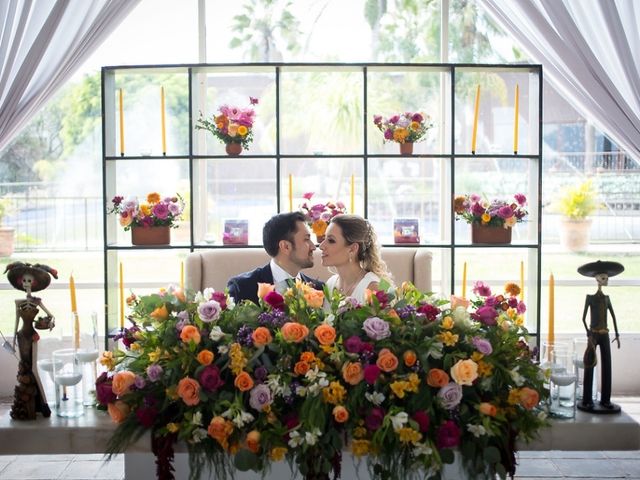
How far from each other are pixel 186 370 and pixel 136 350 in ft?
0.69

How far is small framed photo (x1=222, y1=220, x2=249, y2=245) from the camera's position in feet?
15.1

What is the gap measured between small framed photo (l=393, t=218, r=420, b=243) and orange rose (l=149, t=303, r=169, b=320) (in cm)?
262

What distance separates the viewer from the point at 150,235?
14.8 ft

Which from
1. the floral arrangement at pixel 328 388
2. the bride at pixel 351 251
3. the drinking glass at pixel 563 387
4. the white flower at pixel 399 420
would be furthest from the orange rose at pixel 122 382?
the bride at pixel 351 251

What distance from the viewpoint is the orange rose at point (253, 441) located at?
1903 millimetres

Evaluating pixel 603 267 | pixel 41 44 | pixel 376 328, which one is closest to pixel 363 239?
pixel 603 267

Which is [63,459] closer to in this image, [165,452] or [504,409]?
[165,452]

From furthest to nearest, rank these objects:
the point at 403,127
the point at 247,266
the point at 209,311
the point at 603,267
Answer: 1. the point at 403,127
2. the point at 247,266
3. the point at 603,267
4. the point at 209,311

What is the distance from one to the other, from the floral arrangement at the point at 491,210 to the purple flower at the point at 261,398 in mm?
2751

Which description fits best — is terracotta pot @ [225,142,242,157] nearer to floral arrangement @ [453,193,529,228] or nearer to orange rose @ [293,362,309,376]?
floral arrangement @ [453,193,529,228]

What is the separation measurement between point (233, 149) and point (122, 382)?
267cm

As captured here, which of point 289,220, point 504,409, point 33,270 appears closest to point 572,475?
point 289,220

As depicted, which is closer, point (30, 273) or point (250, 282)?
point (30, 273)

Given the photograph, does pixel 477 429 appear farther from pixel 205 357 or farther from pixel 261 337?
pixel 205 357
